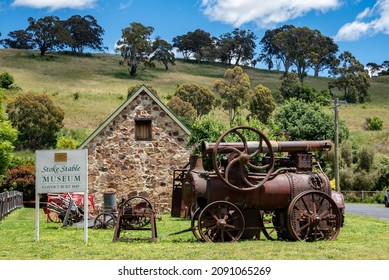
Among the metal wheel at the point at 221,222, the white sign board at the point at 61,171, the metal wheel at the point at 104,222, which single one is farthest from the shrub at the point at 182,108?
the metal wheel at the point at 221,222

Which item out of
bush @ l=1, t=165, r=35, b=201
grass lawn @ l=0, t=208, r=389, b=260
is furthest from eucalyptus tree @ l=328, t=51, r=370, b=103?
grass lawn @ l=0, t=208, r=389, b=260

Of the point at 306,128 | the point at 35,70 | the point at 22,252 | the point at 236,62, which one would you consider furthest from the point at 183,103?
the point at 22,252

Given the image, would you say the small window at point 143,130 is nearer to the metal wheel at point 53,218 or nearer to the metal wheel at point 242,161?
the metal wheel at point 53,218

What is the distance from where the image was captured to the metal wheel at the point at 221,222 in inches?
604

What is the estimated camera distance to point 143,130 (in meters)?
32.6

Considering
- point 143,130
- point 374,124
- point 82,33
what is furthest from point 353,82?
point 143,130

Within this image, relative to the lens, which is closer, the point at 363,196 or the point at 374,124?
the point at 363,196

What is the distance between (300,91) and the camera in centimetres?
9388

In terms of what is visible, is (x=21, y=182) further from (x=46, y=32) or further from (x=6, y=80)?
(x=46, y=32)

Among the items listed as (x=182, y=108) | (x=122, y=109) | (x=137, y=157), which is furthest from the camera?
(x=182, y=108)

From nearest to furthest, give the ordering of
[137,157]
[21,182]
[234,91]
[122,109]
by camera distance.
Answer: [122,109], [137,157], [21,182], [234,91]

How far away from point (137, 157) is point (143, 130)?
4.71 ft

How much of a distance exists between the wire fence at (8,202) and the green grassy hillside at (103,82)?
106 ft
